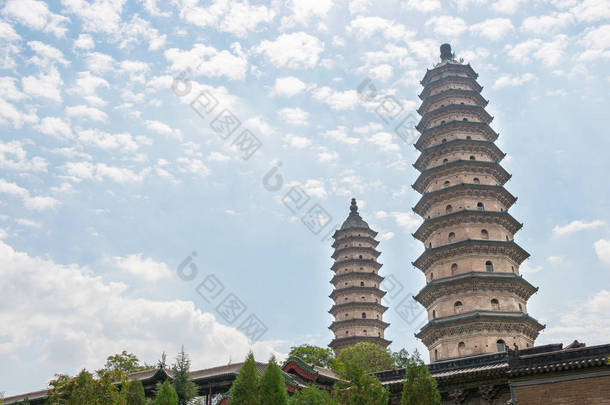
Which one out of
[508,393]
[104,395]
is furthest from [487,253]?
[104,395]

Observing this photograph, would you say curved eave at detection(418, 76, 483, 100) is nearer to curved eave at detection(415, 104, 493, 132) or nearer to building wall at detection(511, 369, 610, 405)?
curved eave at detection(415, 104, 493, 132)

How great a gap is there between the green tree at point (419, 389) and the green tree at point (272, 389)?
368 cm

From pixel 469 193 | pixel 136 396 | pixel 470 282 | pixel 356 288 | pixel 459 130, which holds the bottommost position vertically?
pixel 136 396

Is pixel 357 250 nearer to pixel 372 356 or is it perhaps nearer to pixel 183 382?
pixel 372 356

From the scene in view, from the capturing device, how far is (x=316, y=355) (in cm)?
4284

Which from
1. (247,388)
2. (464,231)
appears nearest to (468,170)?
(464,231)

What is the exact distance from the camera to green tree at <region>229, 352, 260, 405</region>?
16188 millimetres

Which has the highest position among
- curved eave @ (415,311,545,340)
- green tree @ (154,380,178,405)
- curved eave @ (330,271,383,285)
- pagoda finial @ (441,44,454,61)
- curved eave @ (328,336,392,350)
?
pagoda finial @ (441,44,454,61)

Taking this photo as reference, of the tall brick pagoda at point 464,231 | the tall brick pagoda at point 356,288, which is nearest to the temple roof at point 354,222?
the tall brick pagoda at point 356,288

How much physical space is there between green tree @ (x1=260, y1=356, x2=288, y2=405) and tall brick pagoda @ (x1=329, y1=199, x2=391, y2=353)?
99.8ft

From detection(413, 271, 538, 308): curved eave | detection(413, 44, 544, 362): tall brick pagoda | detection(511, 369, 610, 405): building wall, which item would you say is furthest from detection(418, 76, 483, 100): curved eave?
detection(511, 369, 610, 405): building wall

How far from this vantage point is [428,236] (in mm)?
31172

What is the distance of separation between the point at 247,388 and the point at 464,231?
17077 millimetres

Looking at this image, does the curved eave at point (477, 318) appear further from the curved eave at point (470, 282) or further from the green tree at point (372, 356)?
the green tree at point (372, 356)
